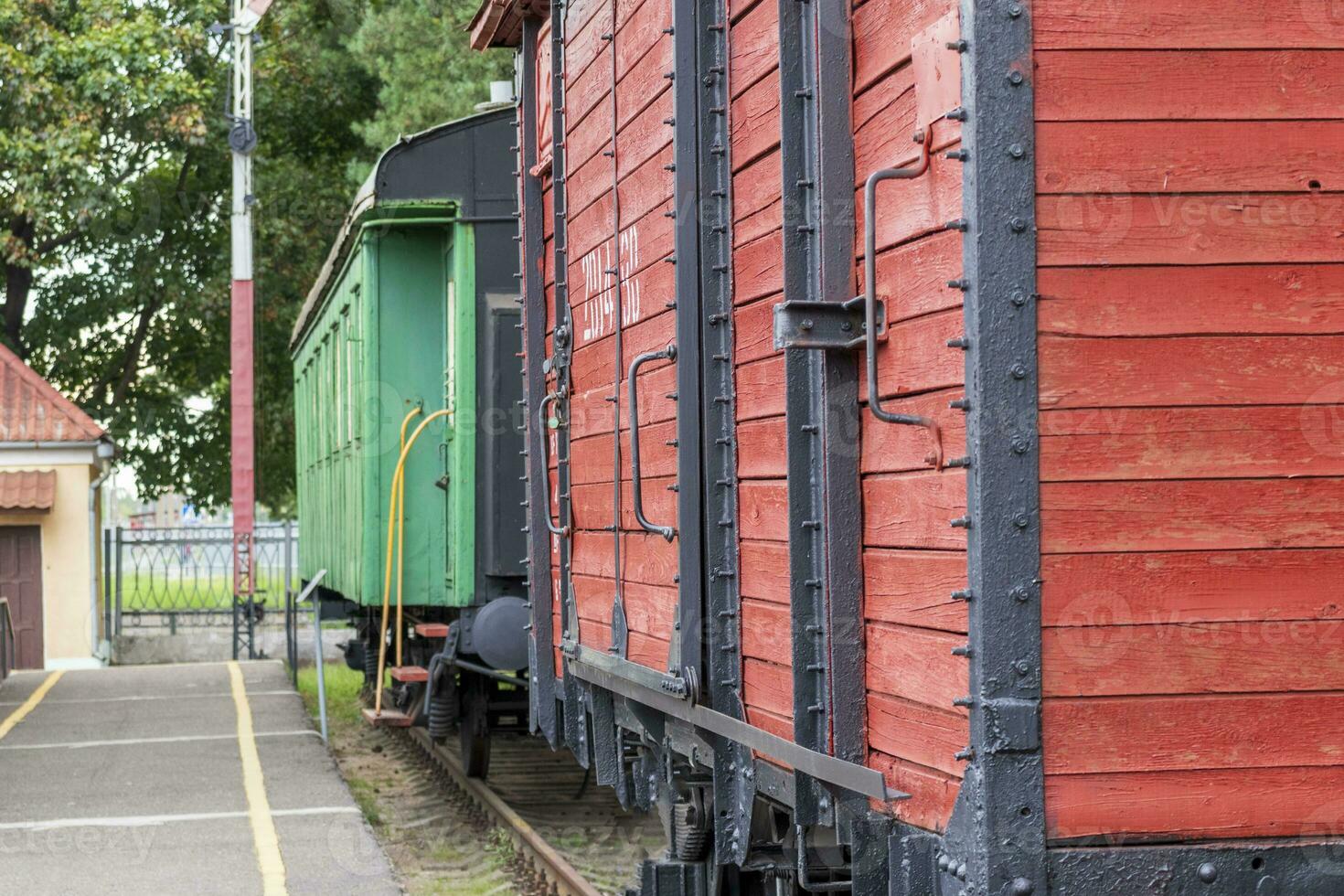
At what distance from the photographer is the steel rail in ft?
25.5

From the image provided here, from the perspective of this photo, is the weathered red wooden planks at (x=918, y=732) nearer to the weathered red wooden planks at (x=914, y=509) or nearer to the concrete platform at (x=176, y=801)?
the weathered red wooden planks at (x=914, y=509)

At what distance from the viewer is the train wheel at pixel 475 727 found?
10898 millimetres

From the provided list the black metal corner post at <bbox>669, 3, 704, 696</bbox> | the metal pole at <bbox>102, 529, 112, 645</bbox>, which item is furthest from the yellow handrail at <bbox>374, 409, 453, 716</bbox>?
the metal pole at <bbox>102, 529, 112, 645</bbox>

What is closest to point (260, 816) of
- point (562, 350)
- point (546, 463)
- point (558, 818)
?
point (558, 818)

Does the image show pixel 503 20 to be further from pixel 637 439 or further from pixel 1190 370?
pixel 1190 370

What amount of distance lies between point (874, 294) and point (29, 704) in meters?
14.3

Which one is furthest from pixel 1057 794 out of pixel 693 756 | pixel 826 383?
pixel 693 756

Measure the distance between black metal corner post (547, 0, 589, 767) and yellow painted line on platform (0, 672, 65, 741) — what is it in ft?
27.9

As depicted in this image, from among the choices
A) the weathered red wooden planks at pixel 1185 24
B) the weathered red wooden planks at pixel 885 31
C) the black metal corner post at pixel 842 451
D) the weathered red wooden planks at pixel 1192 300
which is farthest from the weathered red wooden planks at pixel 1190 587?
the weathered red wooden planks at pixel 885 31

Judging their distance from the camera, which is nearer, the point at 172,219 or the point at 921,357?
the point at 921,357

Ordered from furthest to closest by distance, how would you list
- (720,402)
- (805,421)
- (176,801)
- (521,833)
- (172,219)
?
(172,219), (176,801), (521,833), (720,402), (805,421)

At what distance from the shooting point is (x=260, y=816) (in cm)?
929

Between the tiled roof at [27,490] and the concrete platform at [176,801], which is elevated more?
the tiled roof at [27,490]

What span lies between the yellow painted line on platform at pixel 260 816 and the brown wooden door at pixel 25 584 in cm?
924
